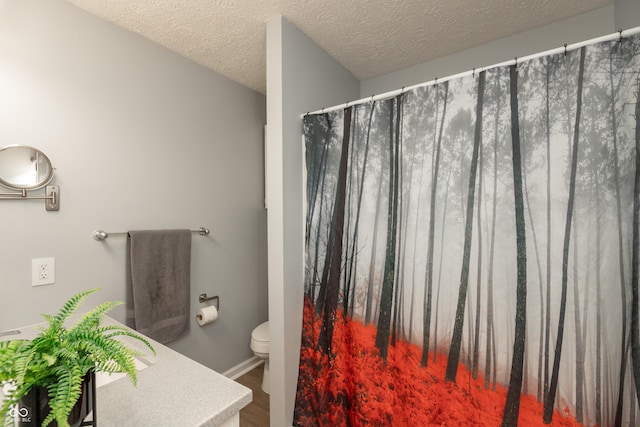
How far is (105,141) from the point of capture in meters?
1.61

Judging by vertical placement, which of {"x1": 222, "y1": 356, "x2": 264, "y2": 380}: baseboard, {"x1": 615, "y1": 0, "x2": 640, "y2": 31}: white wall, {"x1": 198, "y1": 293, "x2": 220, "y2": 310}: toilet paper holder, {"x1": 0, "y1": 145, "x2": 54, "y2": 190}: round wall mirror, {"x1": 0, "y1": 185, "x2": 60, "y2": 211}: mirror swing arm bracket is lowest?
{"x1": 222, "y1": 356, "x2": 264, "y2": 380}: baseboard

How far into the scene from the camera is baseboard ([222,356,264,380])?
7.46 feet

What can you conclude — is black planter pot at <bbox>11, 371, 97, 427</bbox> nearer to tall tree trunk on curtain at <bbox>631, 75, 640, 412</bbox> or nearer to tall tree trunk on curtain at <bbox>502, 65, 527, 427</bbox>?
tall tree trunk on curtain at <bbox>502, 65, 527, 427</bbox>

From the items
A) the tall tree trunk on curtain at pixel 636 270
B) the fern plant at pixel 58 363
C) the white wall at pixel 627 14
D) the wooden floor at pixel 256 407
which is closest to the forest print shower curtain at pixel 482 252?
the tall tree trunk on curtain at pixel 636 270

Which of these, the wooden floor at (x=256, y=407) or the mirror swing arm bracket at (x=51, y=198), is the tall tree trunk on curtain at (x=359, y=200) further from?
the mirror swing arm bracket at (x=51, y=198)

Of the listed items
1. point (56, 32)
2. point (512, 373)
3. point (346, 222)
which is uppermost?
point (56, 32)

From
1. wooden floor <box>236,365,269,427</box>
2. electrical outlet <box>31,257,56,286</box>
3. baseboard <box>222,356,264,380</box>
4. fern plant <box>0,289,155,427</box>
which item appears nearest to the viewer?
fern plant <box>0,289,155,427</box>

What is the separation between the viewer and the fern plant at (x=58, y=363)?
48 centimetres

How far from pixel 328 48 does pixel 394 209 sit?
128 centimetres

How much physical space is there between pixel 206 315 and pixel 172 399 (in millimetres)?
1330

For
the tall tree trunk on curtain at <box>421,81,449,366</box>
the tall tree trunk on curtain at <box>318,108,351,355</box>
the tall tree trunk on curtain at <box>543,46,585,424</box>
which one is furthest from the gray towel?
the tall tree trunk on curtain at <box>543,46,585,424</box>

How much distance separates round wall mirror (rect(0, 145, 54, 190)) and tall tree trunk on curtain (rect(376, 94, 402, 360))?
165 centimetres

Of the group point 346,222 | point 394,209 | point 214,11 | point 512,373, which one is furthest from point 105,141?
point 512,373

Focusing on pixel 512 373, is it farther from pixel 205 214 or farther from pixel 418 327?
pixel 205 214
